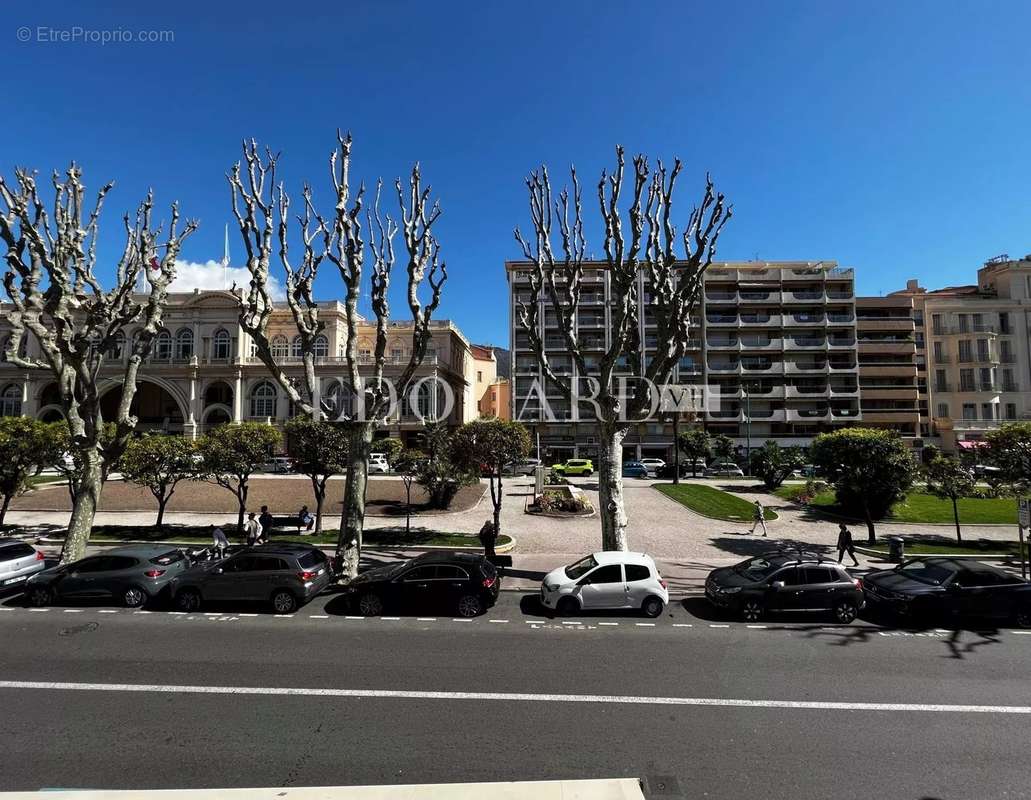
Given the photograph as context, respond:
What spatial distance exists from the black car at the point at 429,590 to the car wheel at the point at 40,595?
712 centimetres

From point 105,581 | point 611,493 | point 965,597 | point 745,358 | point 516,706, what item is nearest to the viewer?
point 516,706

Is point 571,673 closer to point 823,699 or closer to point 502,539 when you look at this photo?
point 823,699

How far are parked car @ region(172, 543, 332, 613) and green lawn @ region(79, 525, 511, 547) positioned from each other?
7212 mm

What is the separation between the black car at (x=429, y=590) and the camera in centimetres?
1185

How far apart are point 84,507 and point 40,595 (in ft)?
14.2

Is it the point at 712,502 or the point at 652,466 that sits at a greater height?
the point at 652,466

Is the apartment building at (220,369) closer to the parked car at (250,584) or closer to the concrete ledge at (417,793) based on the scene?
the parked car at (250,584)

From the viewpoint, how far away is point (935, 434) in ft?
190

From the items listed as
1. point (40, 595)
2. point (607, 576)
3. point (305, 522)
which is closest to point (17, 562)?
point (40, 595)

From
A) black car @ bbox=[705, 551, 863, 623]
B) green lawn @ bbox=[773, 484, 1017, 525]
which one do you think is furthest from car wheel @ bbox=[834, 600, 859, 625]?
green lawn @ bbox=[773, 484, 1017, 525]

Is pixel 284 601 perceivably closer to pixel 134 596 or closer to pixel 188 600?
pixel 188 600

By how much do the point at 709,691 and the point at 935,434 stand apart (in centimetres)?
6585

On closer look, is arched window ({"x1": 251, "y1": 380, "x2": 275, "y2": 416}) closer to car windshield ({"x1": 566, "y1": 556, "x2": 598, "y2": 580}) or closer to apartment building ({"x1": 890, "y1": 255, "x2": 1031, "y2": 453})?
car windshield ({"x1": 566, "y1": 556, "x2": 598, "y2": 580})

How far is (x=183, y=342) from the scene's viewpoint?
55.7m
